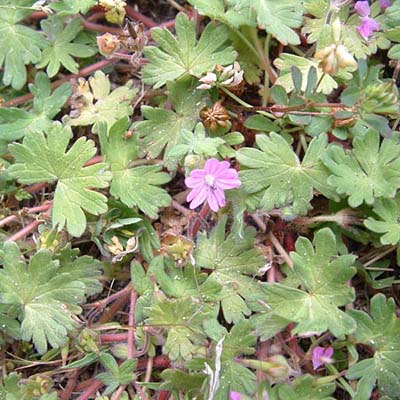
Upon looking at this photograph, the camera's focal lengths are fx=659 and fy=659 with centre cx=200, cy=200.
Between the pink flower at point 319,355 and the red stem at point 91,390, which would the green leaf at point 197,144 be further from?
the red stem at point 91,390

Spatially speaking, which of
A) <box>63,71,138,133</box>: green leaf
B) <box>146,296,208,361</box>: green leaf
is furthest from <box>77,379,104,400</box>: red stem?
<box>63,71,138,133</box>: green leaf

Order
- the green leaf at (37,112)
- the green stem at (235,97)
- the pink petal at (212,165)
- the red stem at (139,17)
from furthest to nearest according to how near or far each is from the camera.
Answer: the red stem at (139,17) → the green leaf at (37,112) → the green stem at (235,97) → the pink petal at (212,165)

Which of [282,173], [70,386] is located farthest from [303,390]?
[70,386]

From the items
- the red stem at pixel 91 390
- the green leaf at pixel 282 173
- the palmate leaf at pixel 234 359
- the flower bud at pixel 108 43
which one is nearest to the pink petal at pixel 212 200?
the green leaf at pixel 282 173

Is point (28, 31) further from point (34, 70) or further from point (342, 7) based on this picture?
point (342, 7)

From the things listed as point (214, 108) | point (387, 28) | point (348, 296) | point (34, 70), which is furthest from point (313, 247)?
point (34, 70)
